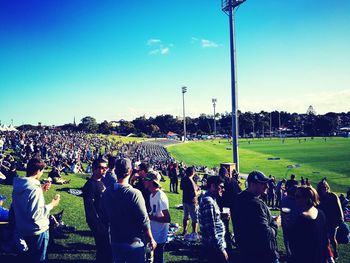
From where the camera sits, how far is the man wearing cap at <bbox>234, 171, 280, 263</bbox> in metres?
3.54

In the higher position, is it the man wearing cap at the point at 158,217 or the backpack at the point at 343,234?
the man wearing cap at the point at 158,217

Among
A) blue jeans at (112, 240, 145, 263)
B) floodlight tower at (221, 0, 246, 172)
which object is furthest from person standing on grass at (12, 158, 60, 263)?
floodlight tower at (221, 0, 246, 172)

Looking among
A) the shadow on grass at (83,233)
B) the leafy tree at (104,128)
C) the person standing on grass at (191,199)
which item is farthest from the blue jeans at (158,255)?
the leafy tree at (104,128)

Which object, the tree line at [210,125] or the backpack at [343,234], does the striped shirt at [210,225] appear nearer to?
the backpack at [343,234]

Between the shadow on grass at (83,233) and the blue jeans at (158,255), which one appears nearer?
the blue jeans at (158,255)

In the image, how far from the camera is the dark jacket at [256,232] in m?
3.54

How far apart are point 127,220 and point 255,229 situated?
1.78 m

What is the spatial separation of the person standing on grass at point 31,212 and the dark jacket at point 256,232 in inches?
117

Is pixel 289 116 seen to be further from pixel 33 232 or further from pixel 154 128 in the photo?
pixel 33 232

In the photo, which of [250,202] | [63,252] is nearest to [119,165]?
[250,202]

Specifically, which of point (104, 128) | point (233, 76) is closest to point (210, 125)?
point (104, 128)

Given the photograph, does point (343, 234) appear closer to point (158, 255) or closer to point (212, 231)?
point (212, 231)

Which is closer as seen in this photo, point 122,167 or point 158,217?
point 122,167

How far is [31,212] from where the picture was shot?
377 cm
